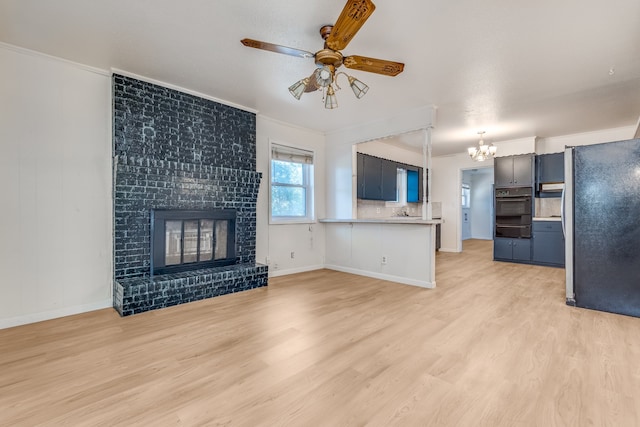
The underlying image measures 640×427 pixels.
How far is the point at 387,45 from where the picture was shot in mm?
2604

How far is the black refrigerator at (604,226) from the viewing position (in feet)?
9.84

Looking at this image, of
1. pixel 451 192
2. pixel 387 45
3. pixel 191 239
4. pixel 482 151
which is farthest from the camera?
pixel 451 192

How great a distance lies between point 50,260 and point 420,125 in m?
4.74

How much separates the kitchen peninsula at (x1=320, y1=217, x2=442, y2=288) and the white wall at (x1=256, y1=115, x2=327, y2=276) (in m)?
0.32

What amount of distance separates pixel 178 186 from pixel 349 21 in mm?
2745

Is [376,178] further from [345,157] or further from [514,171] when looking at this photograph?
[514,171]

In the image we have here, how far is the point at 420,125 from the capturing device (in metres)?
4.18

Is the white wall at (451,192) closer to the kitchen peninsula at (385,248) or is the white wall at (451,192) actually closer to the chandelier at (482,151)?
the chandelier at (482,151)

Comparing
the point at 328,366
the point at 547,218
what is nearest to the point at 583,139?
the point at 547,218

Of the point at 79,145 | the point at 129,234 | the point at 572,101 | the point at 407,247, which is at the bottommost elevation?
the point at 407,247

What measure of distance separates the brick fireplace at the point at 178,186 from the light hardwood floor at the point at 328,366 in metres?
0.35

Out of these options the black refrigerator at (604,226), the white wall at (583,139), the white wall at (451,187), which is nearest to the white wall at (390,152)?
the white wall at (451,187)

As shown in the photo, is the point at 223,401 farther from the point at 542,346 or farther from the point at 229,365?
the point at 542,346

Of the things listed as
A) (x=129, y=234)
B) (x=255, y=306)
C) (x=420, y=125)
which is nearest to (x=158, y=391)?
(x=255, y=306)
